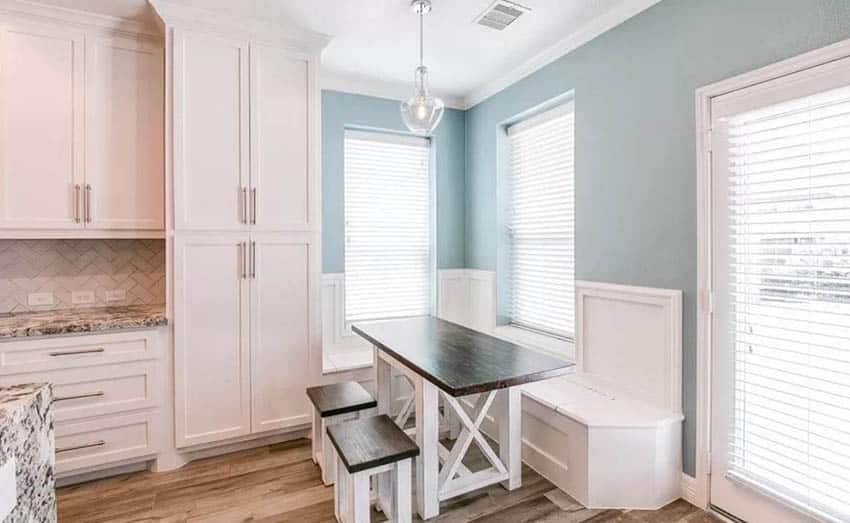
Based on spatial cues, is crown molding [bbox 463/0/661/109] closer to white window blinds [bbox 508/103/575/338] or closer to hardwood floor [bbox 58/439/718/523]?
white window blinds [bbox 508/103/575/338]

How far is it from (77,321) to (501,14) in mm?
2962

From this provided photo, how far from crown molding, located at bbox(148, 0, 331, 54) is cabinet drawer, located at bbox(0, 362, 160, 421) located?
1979 mm

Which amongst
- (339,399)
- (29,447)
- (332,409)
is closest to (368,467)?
(332,409)

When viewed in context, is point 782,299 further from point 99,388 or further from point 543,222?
point 99,388

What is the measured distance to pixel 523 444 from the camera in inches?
104

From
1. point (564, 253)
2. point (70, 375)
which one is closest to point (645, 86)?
point (564, 253)

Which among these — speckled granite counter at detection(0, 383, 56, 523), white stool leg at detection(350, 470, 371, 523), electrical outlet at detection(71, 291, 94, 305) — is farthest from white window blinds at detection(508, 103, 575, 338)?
electrical outlet at detection(71, 291, 94, 305)

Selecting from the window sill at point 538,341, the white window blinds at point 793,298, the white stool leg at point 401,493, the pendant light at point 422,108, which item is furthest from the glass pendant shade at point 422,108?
the window sill at point 538,341

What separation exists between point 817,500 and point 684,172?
1485 millimetres

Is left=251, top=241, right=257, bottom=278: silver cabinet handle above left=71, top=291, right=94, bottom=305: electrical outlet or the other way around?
above

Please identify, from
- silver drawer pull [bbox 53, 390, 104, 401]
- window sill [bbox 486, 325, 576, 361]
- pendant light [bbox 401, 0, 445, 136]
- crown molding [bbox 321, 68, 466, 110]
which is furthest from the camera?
crown molding [bbox 321, 68, 466, 110]

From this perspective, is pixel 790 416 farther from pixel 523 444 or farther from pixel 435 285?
pixel 435 285

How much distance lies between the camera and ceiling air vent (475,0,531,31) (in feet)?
8.10

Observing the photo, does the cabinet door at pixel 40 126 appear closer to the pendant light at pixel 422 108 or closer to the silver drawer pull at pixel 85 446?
the silver drawer pull at pixel 85 446
